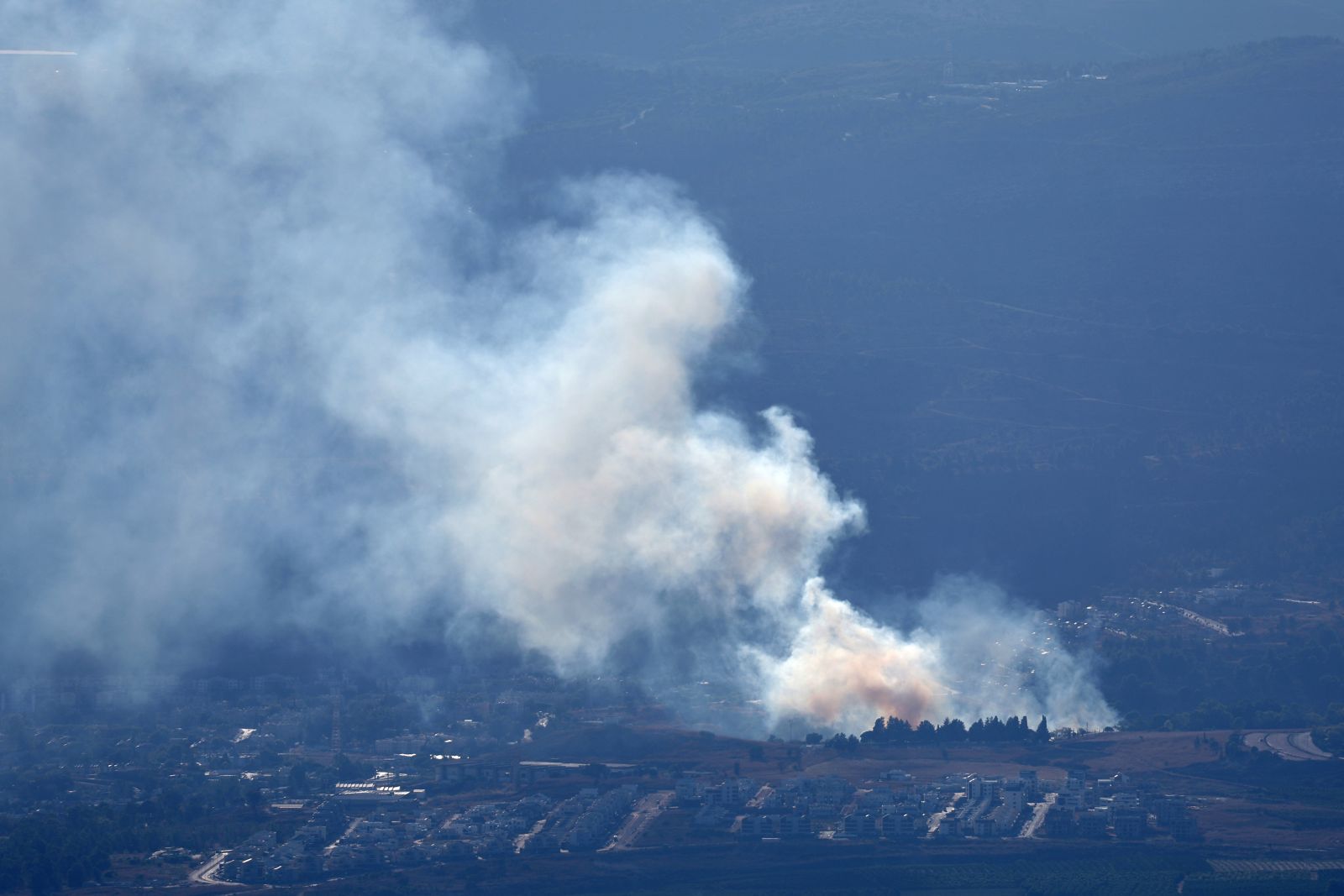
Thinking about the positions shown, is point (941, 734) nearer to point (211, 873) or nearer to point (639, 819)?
point (639, 819)

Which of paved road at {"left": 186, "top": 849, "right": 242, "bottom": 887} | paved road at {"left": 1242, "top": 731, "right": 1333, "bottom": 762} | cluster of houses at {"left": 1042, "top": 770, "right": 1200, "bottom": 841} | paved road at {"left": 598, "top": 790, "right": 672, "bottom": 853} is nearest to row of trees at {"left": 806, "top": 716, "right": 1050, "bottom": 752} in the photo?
cluster of houses at {"left": 1042, "top": 770, "right": 1200, "bottom": 841}

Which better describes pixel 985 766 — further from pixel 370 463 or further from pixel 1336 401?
pixel 1336 401

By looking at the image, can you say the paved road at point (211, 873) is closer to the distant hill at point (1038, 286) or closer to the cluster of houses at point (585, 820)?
the cluster of houses at point (585, 820)

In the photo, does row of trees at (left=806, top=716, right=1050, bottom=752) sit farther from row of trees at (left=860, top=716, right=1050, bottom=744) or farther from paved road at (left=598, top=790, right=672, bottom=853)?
paved road at (left=598, top=790, right=672, bottom=853)

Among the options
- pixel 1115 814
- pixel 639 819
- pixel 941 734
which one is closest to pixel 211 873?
pixel 639 819

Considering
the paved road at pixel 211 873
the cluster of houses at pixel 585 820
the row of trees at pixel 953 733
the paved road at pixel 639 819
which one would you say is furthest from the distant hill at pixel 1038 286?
the paved road at pixel 211 873

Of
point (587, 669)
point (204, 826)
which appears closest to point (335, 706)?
point (587, 669)

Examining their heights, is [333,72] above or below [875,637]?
above
